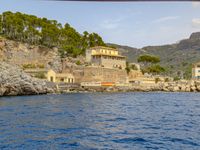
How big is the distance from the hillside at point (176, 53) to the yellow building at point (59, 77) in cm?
6358

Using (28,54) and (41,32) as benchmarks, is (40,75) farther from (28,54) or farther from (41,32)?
(41,32)

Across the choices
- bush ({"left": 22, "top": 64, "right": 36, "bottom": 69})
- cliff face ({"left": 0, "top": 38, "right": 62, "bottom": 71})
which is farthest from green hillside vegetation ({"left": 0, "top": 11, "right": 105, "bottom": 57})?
bush ({"left": 22, "top": 64, "right": 36, "bottom": 69})

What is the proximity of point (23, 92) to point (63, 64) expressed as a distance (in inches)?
762

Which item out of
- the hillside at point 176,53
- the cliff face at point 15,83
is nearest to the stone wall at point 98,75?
the cliff face at point 15,83

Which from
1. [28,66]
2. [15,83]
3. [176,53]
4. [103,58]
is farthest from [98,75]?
[176,53]

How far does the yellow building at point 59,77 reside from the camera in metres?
56.7

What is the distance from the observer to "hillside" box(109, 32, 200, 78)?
131 metres

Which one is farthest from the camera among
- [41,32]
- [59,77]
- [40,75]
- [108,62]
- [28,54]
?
[108,62]

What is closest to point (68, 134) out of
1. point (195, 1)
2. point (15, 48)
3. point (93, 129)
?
point (93, 129)

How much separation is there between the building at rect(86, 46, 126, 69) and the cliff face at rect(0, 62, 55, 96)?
21.6m

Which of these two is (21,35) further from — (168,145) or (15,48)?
(168,145)

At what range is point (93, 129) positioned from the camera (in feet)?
44.3

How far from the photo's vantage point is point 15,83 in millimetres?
44406

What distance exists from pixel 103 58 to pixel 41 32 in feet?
48.3
